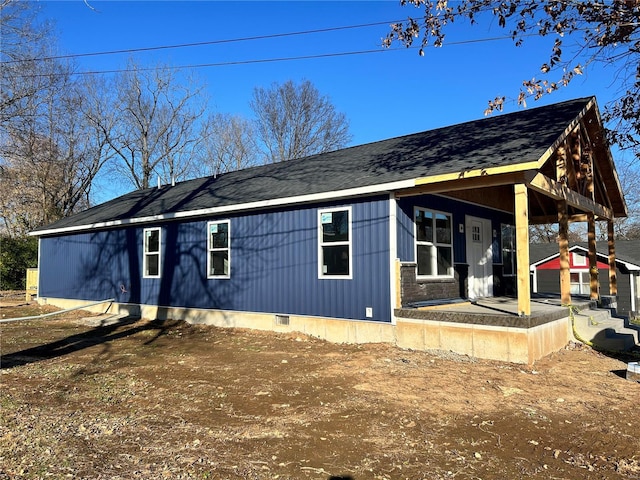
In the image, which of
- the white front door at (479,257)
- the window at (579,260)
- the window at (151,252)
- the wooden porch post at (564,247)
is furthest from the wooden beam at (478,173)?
the window at (579,260)

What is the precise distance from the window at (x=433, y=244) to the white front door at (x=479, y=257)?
3.34ft

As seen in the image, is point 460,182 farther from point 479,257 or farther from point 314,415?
point 314,415

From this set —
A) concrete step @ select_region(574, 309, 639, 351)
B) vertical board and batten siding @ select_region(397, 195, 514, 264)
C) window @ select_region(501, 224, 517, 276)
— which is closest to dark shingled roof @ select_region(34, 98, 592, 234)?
vertical board and batten siding @ select_region(397, 195, 514, 264)

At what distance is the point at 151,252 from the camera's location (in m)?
14.0

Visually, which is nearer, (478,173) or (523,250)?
(523,250)

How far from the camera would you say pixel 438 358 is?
780cm

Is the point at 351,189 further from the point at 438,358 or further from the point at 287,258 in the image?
the point at 438,358

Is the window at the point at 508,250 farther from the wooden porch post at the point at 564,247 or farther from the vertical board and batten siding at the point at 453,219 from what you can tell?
the wooden porch post at the point at 564,247

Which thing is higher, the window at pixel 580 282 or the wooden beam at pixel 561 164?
the wooden beam at pixel 561 164

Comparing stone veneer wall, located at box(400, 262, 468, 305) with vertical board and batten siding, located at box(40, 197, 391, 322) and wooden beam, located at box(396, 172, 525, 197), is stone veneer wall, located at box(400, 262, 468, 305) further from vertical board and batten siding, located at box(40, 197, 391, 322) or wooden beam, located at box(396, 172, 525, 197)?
wooden beam, located at box(396, 172, 525, 197)

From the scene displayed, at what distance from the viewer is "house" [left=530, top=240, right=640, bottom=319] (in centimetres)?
2367

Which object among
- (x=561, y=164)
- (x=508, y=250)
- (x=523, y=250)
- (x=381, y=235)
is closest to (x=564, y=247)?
(x=561, y=164)

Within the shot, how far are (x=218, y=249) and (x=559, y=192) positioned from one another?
25.9ft

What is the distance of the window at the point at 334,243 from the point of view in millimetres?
9688
